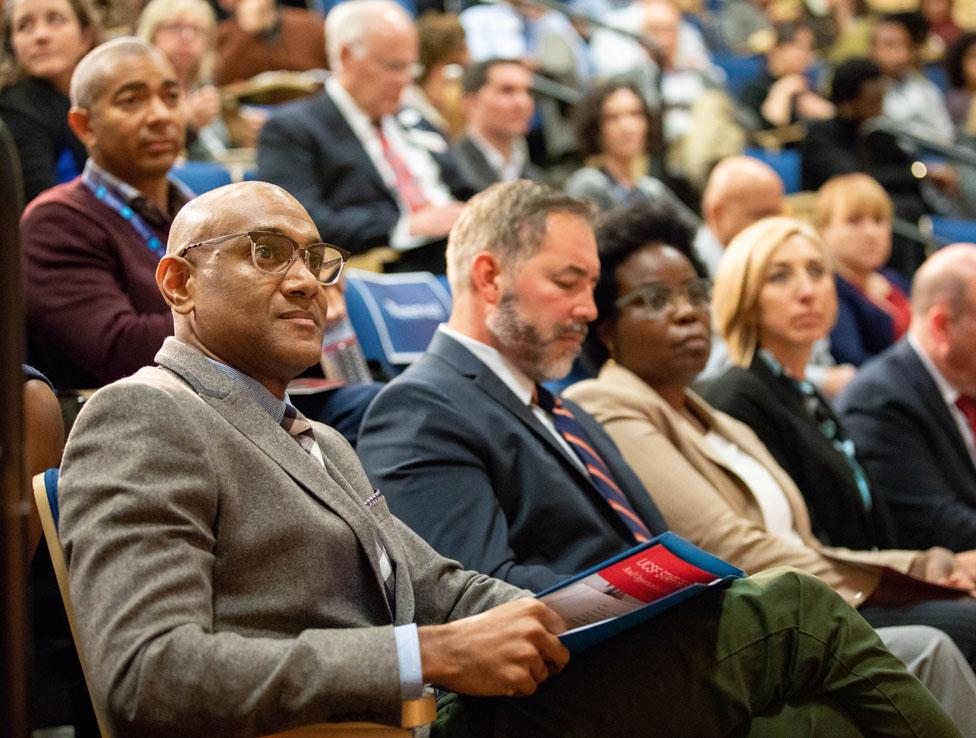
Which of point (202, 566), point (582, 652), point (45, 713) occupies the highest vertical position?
point (202, 566)

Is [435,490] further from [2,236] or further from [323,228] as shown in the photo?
[323,228]

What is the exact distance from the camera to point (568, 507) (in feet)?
8.55

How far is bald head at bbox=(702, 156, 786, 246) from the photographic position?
193 inches

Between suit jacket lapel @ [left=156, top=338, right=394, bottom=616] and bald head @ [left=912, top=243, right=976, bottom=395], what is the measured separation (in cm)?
251

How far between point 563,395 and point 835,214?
242 cm

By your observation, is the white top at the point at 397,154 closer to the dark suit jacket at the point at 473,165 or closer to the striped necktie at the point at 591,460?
the dark suit jacket at the point at 473,165

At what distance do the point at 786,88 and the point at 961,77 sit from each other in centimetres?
162

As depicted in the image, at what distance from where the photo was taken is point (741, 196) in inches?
193

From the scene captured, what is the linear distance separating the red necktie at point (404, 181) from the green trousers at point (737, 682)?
8.94 feet

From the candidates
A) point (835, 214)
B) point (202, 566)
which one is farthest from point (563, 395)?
point (835, 214)

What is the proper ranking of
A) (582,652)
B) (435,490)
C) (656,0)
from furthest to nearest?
1. (656,0)
2. (435,490)
3. (582,652)

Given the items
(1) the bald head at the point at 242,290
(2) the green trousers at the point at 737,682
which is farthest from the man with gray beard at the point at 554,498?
(1) the bald head at the point at 242,290

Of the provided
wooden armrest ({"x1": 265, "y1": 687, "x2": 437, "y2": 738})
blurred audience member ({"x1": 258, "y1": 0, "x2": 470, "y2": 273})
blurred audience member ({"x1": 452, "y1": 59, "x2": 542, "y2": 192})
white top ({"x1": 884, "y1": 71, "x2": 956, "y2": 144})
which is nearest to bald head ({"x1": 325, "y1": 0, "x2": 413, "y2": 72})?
blurred audience member ({"x1": 258, "y1": 0, "x2": 470, "y2": 273})

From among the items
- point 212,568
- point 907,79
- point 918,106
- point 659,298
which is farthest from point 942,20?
point 212,568
